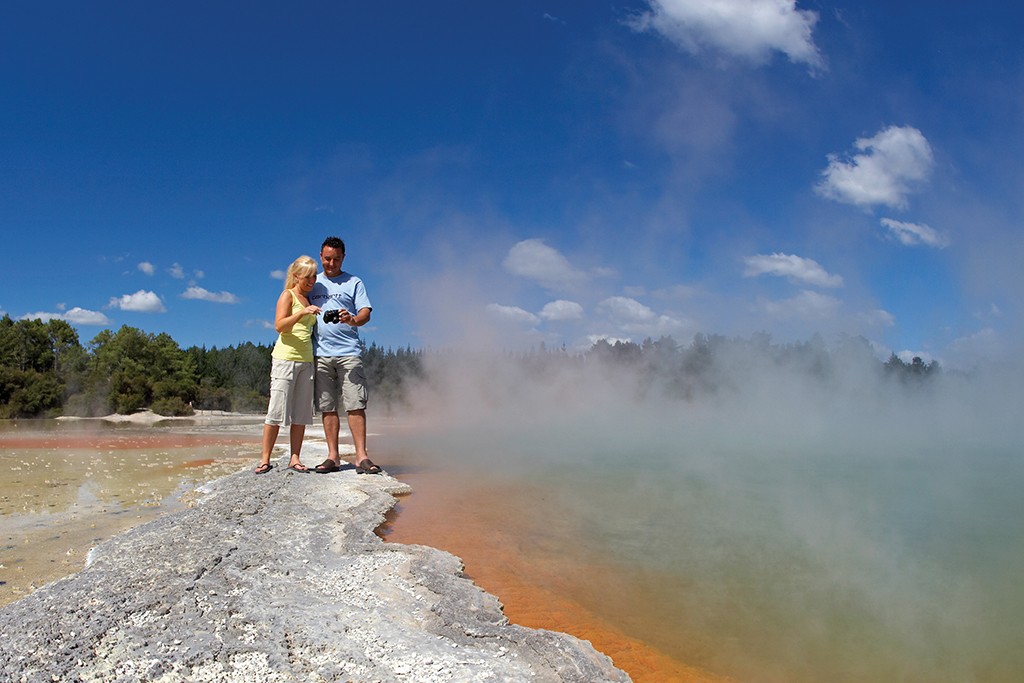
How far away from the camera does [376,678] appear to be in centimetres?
184

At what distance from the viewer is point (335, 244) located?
5734mm

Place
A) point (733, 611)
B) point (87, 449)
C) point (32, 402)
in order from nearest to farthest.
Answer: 1. point (733, 611)
2. point (87, 449)
3. point (32, 402)

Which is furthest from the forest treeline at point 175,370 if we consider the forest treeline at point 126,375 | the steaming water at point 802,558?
the steaming water at point 802,558

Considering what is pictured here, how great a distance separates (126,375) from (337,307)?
1247 inches

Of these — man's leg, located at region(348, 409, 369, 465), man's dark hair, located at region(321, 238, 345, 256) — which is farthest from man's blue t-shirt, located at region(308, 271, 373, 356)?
man's leg, located at region(348, 409, 369, 465)

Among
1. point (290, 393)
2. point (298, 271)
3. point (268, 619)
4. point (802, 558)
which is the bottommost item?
point (802, 558)

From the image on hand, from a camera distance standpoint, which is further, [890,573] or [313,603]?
[890,573]

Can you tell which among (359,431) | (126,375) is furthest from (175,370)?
(359,431)

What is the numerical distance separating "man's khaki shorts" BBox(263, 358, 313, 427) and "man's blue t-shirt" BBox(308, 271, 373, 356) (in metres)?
0.26

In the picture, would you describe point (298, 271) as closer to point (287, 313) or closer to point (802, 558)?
point (287, 313)

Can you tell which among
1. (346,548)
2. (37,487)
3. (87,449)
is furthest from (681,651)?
(87,449)

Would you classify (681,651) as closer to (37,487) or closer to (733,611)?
(733,611)

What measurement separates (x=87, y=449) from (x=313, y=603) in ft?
26.0

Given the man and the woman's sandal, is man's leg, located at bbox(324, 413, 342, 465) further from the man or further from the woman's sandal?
the woman's sandal
